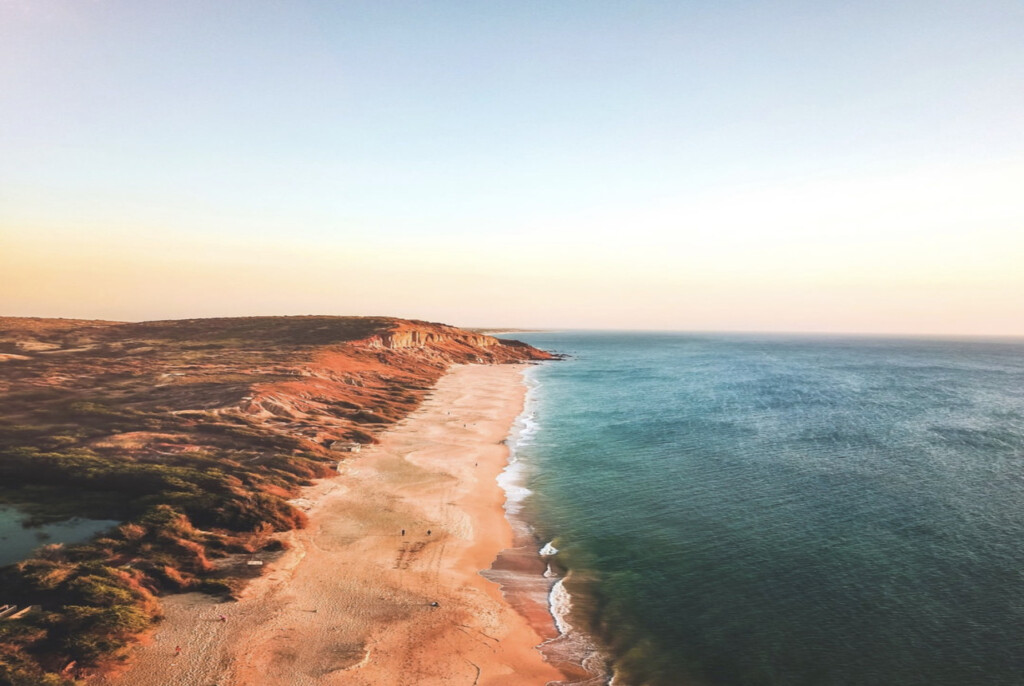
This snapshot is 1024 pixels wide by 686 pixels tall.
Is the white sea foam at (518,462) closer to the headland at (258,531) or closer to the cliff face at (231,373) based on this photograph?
the headland at (258,531)

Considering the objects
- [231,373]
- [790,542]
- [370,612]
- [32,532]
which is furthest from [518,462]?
[231,373]

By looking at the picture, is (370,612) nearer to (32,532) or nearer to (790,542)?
(32,532)

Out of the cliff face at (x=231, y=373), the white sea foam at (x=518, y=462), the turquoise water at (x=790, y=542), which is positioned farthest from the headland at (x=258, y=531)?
the turquoise water at (x=790, y=542)

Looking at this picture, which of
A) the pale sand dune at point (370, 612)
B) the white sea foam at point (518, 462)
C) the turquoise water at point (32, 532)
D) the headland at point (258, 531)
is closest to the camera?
the pale sand dune at point (370, 612)

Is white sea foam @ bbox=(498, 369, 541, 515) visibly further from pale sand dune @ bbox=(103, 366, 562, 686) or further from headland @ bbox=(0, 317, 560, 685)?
pale sand dune @ bbox=(103, 366, 562, 686)

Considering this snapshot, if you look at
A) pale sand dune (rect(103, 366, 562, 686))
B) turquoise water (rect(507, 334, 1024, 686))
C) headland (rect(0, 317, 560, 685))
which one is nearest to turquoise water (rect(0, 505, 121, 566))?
headland (rect(0, 317, 560, 685))
